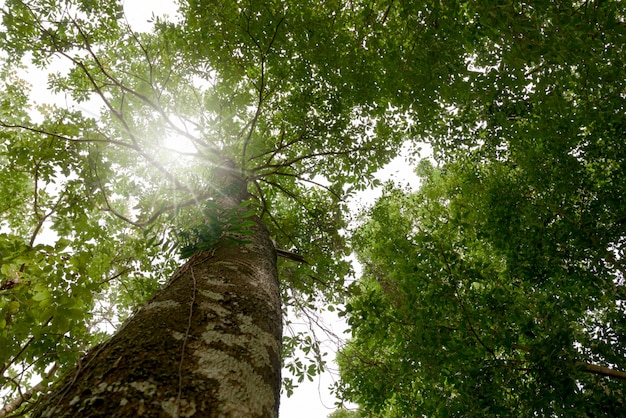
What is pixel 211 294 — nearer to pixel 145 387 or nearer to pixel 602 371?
pixel 145 387

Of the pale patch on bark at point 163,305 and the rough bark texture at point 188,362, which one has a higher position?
the pale patch on bark at point 163,305

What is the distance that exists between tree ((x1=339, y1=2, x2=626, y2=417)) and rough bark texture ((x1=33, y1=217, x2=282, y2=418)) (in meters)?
2.29

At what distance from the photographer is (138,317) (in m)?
1.28

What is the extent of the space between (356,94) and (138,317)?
3.90 meters

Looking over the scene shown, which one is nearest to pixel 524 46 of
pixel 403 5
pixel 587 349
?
pixel 403 5

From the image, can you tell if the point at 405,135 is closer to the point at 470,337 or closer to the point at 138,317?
the point at 470,337

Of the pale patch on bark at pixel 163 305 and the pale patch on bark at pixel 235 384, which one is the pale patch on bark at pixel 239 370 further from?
the pale patch on bark at pixel 163 305

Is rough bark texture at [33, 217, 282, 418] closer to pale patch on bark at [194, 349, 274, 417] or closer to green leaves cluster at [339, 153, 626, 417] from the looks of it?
pale patch on bark at [194, 349, 274, 417]

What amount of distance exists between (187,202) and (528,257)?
4790 millimetres

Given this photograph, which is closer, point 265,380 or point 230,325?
point 265,380

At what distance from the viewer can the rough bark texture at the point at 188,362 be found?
0.80 meters

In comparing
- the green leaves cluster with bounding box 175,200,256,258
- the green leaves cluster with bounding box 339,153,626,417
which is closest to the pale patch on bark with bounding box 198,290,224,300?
the green leaves cluster with bounding box 175,200,256,258

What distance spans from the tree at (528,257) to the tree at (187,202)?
1.32 metres

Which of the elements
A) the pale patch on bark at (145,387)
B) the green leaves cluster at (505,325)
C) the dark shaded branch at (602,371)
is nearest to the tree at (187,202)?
the pale patch on bark at (145,387)
